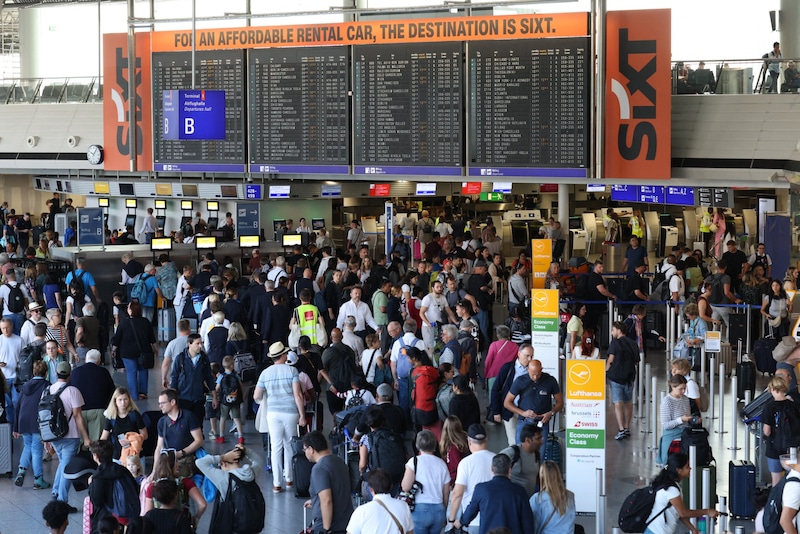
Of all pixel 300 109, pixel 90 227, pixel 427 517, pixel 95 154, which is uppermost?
pixel 300 109

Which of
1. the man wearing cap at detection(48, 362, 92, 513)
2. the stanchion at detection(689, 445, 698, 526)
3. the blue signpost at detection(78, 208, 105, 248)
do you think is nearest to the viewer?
the stanchion at detection(689, 445, 698, 526)

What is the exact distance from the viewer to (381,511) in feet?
22.8

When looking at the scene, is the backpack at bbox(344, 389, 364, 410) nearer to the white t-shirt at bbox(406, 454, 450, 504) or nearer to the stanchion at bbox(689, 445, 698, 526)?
the white t-shirt at bbox(406, 454, 450, 504)

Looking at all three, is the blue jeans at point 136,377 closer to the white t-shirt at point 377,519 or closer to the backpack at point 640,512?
the white t-shirt at point 377,519

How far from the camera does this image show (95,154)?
78.7 ft

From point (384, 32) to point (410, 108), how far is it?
3.90ft

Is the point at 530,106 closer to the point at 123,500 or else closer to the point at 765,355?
the point at 765,355

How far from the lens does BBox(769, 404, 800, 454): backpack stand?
9.43m

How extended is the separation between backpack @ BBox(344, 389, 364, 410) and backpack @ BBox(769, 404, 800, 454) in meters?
3.47

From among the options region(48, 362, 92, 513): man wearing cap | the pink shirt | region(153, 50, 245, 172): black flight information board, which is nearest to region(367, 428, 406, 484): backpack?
region(48, 362, 92, 513): man wearing cap

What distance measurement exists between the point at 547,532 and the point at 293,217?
70.7 feet

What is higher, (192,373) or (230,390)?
(192,373)


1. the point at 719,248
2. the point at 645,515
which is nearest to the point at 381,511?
the point at 645,515

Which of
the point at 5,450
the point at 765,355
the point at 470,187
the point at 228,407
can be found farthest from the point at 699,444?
the point at 470,187
